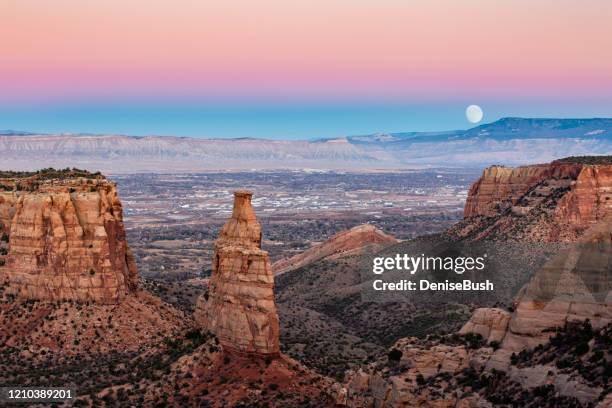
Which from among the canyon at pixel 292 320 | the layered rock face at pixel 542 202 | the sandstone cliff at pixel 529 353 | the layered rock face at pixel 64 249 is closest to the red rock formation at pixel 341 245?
the layered rock face at pixel 542 202

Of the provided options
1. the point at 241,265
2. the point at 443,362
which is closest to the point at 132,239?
the point at 241,265

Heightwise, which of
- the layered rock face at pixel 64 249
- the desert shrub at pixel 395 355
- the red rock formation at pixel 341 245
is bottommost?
the red rock formation at pixel 341 245

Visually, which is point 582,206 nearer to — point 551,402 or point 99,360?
point 99,360

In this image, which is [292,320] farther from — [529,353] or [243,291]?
[529,353]

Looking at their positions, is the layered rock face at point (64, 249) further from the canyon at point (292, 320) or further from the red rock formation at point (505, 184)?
the red rock formation at point (505, 184)

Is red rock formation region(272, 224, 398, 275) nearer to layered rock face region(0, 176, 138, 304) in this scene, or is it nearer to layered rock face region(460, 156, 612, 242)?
layered rock face region(460, 156, 612, 242)

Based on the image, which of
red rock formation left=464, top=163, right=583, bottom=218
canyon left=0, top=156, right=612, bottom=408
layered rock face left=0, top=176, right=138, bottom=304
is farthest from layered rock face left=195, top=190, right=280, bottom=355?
red rock formation left=464, top=163, right=583, bottom=218

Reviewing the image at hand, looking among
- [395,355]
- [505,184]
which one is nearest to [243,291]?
[395,355]
